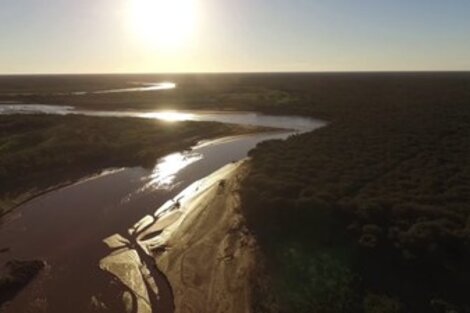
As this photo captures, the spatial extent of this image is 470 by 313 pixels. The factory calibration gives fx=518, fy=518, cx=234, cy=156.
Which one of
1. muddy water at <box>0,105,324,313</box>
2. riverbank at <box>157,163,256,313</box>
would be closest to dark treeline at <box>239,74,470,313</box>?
riverbank at <box>157,163,256,313</box>

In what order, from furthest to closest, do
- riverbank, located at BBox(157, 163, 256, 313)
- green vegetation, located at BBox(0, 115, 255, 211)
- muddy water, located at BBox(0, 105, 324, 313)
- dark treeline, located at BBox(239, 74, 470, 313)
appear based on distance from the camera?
green vegetation, located at BBox(0, 115, 255, 211) < muddy water, located at BBox(0, 105, 324, 313) < riverbank, located at BBox(157, 163, 256, 313) < dark treeline, located at BBox(239, 74, 470, 313)

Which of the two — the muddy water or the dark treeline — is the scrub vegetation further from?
the muddy water

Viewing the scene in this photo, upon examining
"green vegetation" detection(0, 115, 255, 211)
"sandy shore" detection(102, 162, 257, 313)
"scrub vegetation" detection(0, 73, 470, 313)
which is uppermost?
"scrub vegetation" detection(0, 73, 470, 313)

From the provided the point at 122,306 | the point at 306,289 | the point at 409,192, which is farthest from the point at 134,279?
the point at 409,192

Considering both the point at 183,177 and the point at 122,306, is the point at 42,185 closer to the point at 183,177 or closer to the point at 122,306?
the point at 183,177

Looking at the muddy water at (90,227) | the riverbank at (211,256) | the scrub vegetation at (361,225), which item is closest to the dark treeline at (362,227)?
the scrub vegetation at (361,225)

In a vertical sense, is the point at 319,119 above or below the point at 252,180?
below
